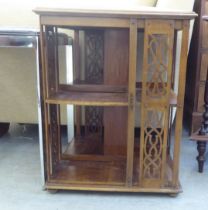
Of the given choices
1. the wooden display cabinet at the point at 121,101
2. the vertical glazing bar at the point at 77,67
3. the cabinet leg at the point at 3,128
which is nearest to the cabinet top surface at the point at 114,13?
the wooden display cabinet at the point at 121,101

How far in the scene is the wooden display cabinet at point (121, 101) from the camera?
0.93 m

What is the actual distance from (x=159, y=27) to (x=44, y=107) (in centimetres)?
48

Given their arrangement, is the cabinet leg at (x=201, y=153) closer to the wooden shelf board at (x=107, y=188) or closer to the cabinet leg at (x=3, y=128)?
the wooden shelf board at (x=107, y=188)

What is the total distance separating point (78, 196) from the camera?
1.08 metres

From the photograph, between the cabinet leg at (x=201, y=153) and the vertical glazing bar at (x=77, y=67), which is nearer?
the cabinet leg at (x=201, y=153)

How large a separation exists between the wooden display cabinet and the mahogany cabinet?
1.75 feet

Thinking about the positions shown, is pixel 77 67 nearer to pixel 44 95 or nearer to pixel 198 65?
pixel 44 95

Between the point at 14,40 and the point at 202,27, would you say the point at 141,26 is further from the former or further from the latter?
the point at 202,27

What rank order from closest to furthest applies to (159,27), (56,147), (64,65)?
(159,27) < (56,147) < (64,65)

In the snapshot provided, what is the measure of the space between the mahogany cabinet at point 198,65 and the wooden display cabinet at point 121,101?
534 mm

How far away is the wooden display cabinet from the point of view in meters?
0.93

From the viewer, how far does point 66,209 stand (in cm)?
100

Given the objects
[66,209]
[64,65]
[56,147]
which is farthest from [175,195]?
[64,65]

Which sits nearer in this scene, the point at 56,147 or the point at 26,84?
the point at 56,147
